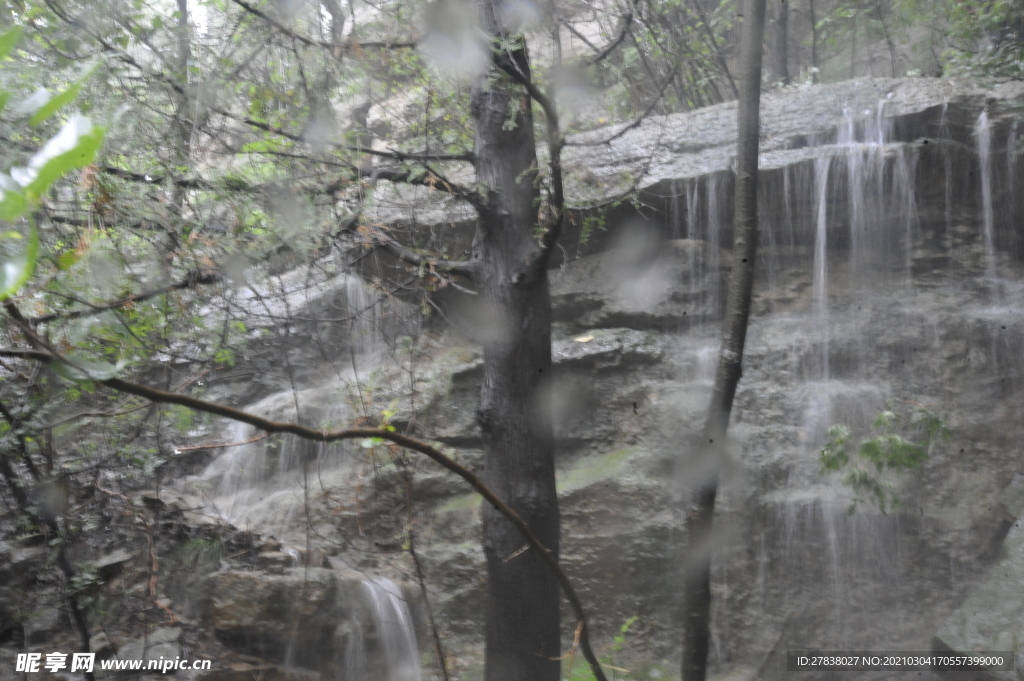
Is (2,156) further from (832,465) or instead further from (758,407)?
(758,407)

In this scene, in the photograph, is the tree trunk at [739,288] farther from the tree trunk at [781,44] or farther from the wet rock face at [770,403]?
the tree trunk at [781,44]

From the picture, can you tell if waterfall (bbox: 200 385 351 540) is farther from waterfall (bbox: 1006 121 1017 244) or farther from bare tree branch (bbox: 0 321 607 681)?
waterfall (bbox: 1006 121 1017 244)

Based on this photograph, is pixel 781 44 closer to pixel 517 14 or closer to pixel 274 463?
pixel 517 14

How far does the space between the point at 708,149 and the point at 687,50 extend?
2.00m

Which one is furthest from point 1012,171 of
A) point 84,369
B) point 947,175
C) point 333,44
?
point 84,369

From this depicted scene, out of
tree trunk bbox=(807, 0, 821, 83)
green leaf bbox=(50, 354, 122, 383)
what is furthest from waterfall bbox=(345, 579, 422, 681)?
tree trunk bbox=(807, 0, 821, 83)

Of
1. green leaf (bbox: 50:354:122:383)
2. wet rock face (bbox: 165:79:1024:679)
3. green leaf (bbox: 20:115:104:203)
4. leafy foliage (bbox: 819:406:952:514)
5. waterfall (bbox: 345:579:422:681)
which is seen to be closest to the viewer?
green leaf (bbox: 20:115:104:203)

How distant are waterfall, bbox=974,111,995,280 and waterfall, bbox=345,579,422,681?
661 centimetres

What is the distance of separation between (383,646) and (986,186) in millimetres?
7421

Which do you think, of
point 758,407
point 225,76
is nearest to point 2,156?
point 225,76

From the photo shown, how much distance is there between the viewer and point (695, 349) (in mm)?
7617

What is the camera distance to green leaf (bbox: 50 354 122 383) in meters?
0.95

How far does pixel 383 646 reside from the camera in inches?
234

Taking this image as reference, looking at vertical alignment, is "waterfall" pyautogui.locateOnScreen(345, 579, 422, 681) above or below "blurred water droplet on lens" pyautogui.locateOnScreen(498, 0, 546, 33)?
below
